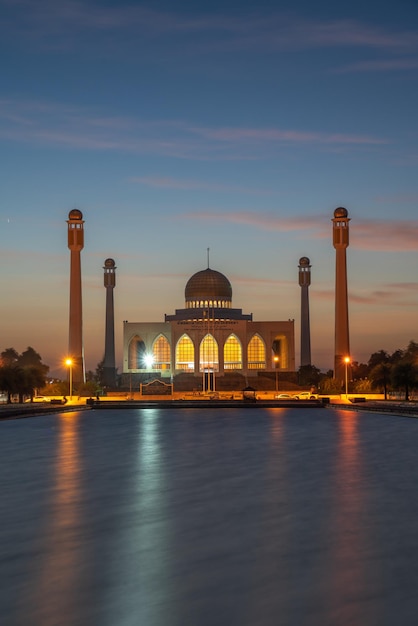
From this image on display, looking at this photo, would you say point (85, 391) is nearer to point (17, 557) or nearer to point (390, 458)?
point (390, 458)

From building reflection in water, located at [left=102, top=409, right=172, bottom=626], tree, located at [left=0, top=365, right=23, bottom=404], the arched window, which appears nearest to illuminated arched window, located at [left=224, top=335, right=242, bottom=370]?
the arched window

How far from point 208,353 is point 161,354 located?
7.56 meters

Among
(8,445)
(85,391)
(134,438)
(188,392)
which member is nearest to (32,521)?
(8,445)

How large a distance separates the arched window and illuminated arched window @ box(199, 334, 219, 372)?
10055 mm

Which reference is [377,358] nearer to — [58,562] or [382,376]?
[382,376]

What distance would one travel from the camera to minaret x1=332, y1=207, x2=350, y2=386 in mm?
115938

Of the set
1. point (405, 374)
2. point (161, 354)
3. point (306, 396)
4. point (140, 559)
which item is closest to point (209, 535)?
point (140, 559)

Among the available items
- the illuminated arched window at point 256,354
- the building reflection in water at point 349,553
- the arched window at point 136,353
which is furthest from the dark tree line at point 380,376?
the building reflection in water at point 349,553

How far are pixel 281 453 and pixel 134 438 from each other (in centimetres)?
1404

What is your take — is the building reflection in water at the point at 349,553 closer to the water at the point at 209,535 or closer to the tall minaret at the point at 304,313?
the water at the point at 209,535

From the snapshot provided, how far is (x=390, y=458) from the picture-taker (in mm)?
48312

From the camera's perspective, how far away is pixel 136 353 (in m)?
155

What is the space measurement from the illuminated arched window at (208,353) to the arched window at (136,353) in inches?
396

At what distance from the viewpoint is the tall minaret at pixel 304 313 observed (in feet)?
472
